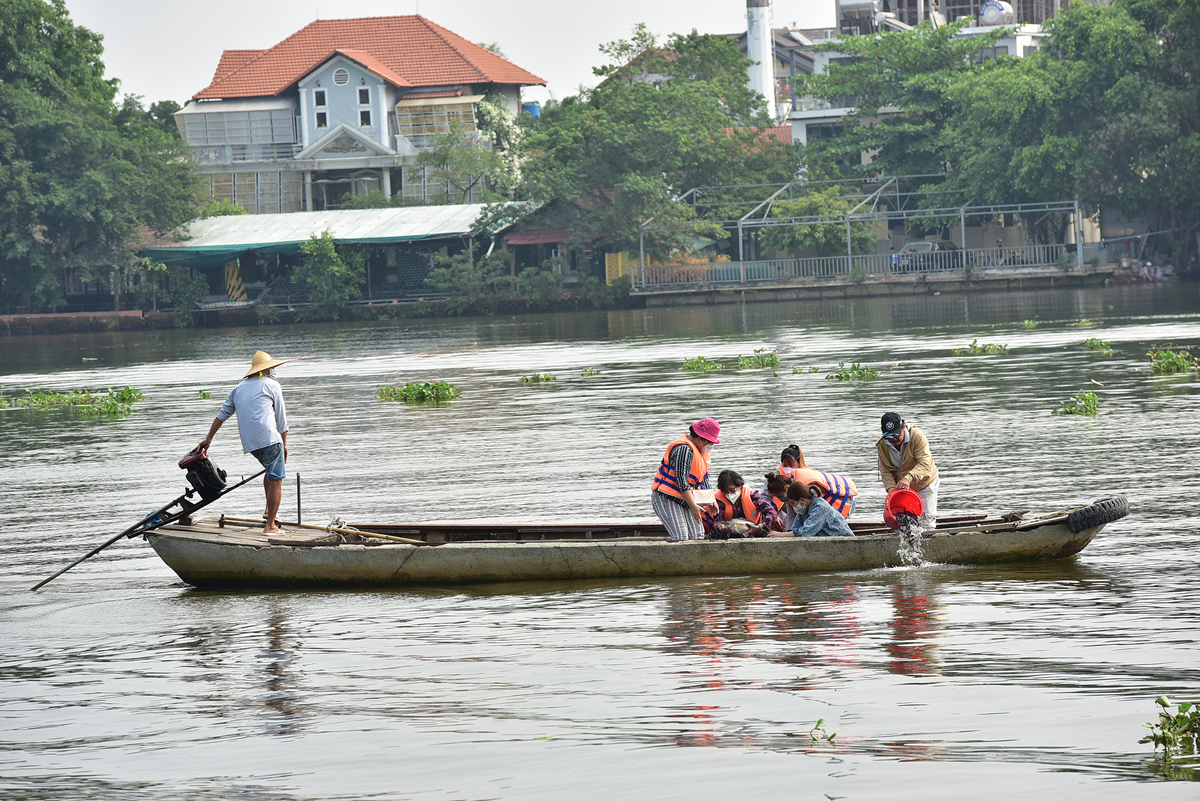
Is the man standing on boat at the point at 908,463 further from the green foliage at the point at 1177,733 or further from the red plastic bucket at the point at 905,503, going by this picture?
the green foliage at the point at 1177,733

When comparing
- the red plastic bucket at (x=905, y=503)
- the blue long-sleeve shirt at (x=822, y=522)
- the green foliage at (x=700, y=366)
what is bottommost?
the blue long-sleeve shirt at (x=822, y=522)

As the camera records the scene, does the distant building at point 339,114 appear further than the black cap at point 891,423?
Yes

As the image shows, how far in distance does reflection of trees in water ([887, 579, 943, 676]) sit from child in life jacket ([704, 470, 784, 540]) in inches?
48.2

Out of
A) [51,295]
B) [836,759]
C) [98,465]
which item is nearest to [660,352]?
[98,465]

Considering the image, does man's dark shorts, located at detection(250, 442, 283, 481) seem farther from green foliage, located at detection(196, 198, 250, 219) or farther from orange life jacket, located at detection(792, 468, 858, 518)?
green foliage, located at detection(196, 198, 250, 219)

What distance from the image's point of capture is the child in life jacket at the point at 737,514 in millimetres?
11531

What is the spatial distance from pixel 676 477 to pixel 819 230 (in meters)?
47.7

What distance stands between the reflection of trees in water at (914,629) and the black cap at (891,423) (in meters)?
1.17

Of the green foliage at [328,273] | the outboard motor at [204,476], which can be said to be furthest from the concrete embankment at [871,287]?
the outboard motor at [204,476]

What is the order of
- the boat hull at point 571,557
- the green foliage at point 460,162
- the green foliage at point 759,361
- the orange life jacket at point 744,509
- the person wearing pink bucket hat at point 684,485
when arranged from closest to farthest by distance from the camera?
1. the boat hull at point 571,557
2. the person wearing pink bucket hat at point 684,485
3. the orange life jacket at point 744,509
4. the green foliage at point 759,361
5. the green foliage at point 460,162

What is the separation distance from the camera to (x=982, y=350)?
3097 centimetres

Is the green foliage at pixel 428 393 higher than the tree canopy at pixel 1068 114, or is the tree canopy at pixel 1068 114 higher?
the tree canopy at pixel 1068 114

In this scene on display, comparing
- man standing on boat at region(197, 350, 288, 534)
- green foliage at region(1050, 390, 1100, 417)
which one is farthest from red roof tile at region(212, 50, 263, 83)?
man standing on boat at region(197, 350, 288, 534)

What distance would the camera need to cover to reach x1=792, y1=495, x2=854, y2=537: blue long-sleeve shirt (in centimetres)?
1138
